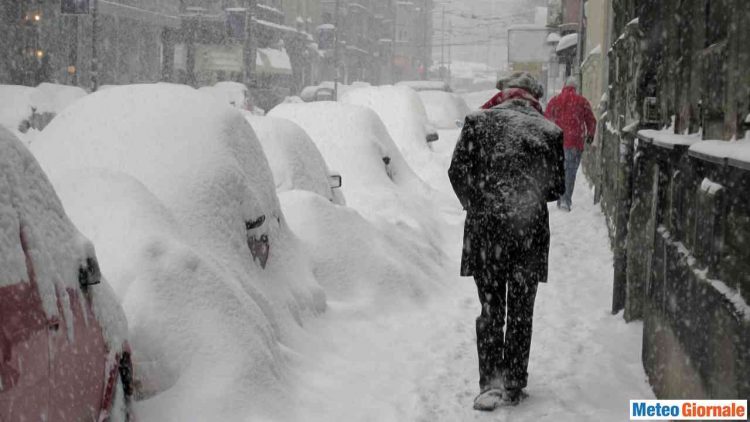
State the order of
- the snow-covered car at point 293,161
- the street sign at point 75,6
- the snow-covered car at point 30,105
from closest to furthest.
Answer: the snow-covered car at point 293,161 → the snow-covered car at point 30,105 → the street sign at point 75,6

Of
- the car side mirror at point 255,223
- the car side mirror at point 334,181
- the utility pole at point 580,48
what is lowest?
the car side mirror at point 255,223

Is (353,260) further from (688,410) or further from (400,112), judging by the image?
(400,112)

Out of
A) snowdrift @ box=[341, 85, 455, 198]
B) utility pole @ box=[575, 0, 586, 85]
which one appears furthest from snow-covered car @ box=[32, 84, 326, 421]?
utility pole @ box=[575, 0, 586, 85]

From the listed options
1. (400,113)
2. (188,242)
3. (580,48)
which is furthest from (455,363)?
(580,48)

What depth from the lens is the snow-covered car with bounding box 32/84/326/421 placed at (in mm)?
4426

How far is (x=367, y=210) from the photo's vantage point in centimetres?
1000

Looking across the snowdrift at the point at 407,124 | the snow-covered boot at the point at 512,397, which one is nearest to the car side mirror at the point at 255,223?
the snow-covered boot at the point at 512,397

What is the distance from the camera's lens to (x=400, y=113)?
1777cm

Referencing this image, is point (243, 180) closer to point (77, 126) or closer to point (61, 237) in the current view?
point (77, 126)

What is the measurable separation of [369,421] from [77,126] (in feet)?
8.83

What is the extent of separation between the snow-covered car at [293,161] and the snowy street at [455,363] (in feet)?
4.88

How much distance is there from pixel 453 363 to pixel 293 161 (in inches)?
124

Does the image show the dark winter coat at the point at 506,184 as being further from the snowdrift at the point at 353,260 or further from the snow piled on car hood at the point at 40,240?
the snow piled on car hood at the point at 40,240

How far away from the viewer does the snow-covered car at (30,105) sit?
23531mm
